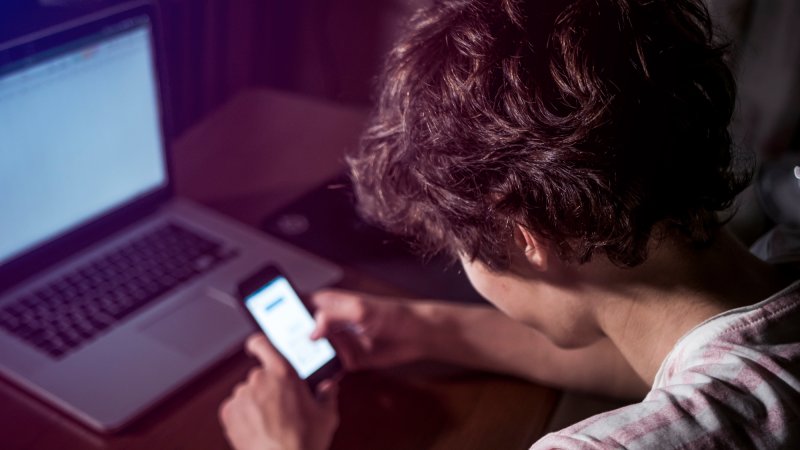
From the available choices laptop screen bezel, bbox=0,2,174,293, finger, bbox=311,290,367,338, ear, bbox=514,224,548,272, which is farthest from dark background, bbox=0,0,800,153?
ear, bbox=514,224,548,272

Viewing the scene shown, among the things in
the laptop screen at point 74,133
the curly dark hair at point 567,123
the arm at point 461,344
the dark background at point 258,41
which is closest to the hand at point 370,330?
the arm at point 461,344

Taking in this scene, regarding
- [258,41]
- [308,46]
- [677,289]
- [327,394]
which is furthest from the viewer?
[308,46]

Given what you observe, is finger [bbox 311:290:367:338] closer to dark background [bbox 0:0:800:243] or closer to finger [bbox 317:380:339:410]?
Answer: finger [bbox 317:380:339:410]

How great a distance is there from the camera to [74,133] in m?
0.89

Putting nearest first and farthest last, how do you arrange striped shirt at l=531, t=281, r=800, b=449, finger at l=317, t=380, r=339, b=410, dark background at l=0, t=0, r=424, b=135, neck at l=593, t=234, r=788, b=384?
striped shirt at l=531, t=281, r=800, b=449 < neck at l=593, t=234, r=788, b=384 < finger at l=317, t=380, r=339, b=410 < dark background at l=0, t=0, r=424, b=135

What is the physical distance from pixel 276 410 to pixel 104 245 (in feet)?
1.16

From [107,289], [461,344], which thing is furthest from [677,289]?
[107,289]

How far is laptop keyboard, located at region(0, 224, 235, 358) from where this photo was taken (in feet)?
2.77

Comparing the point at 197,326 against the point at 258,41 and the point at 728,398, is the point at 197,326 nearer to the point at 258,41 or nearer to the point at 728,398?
the point at 728,398

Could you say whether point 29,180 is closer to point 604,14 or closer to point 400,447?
point 400,447

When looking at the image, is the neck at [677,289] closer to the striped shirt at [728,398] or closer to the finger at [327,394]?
the striped shirt at [728,398]

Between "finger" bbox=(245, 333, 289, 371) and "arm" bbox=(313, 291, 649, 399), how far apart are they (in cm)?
5

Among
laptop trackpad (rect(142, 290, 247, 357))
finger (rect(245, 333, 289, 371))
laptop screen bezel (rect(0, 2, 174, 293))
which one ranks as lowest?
laptop trackpad (rect(142, 290, 247, 357))

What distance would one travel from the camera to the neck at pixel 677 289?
26.7 inches
